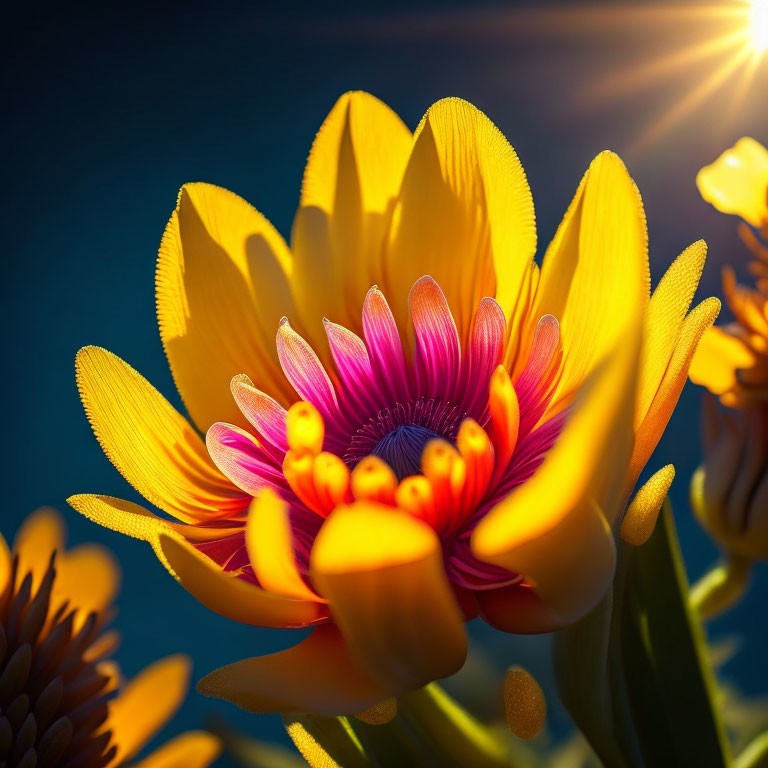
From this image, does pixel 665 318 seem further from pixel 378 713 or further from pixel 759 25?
pixel 759 25

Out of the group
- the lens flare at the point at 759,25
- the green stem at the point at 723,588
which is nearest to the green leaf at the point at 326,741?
the green stem at the point at 723,588

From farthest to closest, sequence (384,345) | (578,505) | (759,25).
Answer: (759,25)
(384,345)
(578,505)

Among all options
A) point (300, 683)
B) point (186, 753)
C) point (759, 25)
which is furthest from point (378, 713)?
point (759, 25)

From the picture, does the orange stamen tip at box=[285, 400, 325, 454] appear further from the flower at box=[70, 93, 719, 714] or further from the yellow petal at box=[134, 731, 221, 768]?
the yellow petal at box=[134, 731, 221, 768]

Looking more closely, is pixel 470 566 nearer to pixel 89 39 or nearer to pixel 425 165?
pixel 425 165

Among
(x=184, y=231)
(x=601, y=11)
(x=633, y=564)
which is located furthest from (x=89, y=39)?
(x=633, y=564)

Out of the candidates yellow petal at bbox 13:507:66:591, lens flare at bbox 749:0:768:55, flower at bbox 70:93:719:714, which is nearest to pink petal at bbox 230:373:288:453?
flower at bbox 70:93:719:714

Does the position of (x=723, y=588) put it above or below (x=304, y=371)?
below

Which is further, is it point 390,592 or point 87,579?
point 87,579
